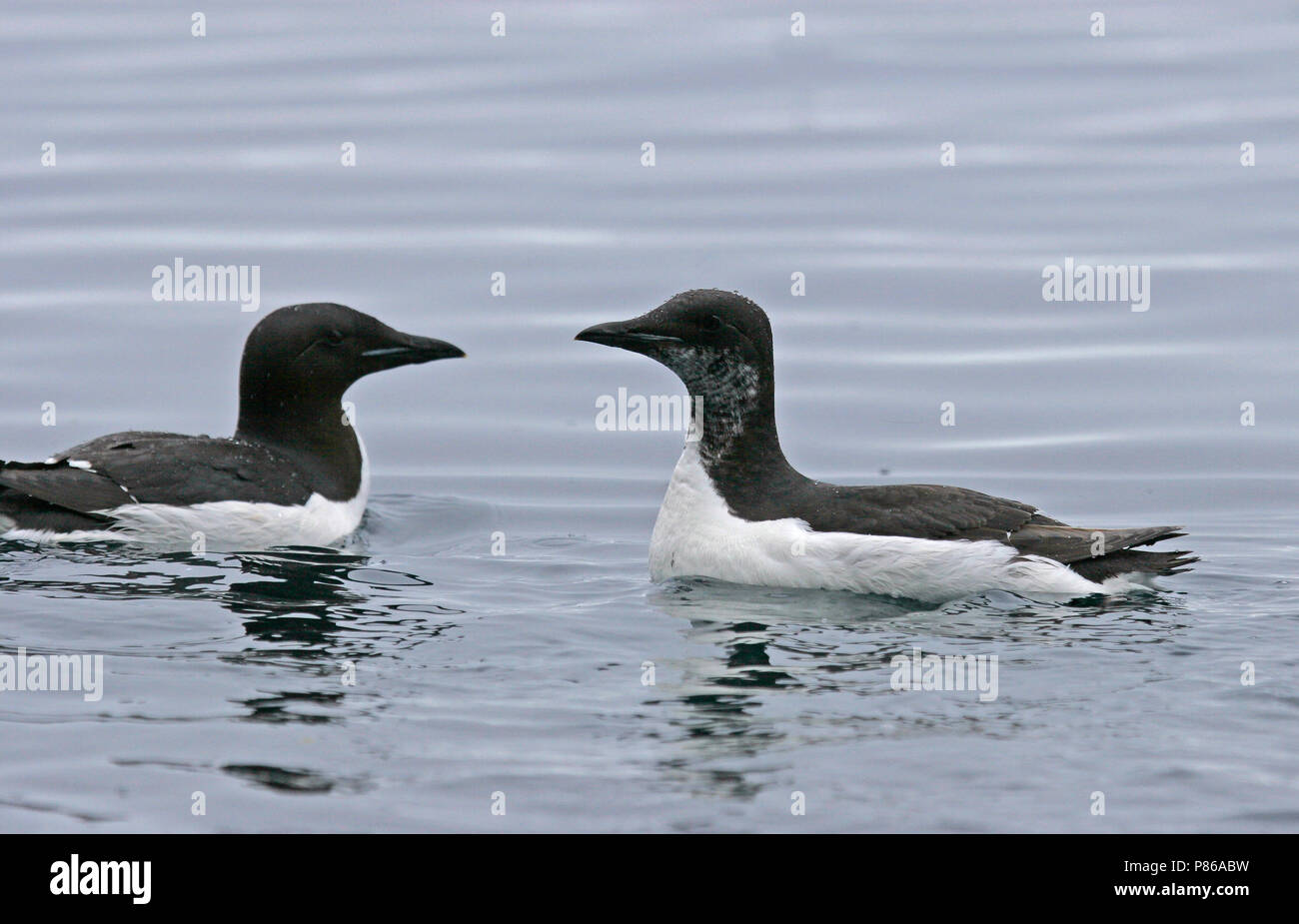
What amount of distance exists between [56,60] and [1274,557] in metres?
15.4

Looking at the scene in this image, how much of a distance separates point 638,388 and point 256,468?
3645 millimetres

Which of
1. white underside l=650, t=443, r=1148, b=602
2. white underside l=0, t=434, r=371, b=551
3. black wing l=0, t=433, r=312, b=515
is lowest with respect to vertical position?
white underside l=650, t=443, r=1148, b=602

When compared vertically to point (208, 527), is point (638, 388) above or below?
above

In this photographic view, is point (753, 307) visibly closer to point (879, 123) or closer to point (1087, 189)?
point (1087, 189)

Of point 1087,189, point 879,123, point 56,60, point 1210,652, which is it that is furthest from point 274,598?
point 56,60

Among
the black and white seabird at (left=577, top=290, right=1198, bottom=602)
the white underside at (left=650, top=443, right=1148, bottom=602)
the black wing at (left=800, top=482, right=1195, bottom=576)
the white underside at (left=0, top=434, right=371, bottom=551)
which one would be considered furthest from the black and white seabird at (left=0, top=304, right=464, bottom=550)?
the black wing at (left=800, top=482, right=1195, bottom=576)

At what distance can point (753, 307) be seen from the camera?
9.51 metres

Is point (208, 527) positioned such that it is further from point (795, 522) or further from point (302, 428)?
point (795, 522)

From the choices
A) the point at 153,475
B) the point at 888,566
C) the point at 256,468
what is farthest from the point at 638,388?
the point at 888,566

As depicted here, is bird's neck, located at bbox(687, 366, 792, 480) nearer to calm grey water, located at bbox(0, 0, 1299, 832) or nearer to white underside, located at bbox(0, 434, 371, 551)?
calm grey water, located at bbox(0, 0, 1299, 832)

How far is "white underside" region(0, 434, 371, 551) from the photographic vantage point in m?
9.84

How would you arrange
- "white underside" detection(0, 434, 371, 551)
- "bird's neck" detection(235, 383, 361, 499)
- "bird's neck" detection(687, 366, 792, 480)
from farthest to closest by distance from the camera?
"bird's neck" detection(235, 383, 361, 499), "white underside" detection(0, 434, 371, 551), "bird's neck" detection(687, 366, 792, 480)

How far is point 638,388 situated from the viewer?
43.6ft

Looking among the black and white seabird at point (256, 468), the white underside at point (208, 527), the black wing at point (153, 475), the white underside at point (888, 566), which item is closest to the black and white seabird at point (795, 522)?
the white underside at point (888, 566)
